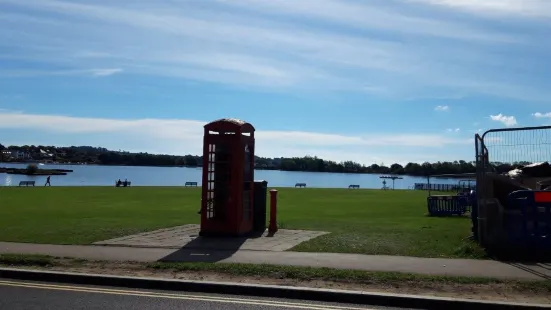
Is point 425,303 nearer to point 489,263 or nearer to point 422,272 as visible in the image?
point 422,272

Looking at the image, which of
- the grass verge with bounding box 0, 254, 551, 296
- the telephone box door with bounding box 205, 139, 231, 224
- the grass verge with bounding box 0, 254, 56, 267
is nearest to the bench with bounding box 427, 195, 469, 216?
the telephone box door with bounding box 205, 139, 231, 224

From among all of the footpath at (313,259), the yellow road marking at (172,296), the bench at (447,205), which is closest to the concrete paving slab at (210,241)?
the footpath at (313,259)

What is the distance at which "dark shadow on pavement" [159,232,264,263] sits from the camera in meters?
11.0

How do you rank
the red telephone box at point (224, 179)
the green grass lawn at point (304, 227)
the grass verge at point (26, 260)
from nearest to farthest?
the grass verge at point (26, 260) → the green grass lawn at point (304, 227) → the red telephone box at point (224, 179)

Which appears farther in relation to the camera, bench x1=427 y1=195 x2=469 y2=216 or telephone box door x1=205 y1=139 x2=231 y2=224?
bench x1=427 y1=195 x2=469 y2=216

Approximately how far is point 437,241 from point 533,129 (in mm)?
3206

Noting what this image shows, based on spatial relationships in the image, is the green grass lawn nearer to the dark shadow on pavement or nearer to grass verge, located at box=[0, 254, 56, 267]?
the dark shadow on pavement

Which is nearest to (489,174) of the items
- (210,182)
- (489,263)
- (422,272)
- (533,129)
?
(533,129)

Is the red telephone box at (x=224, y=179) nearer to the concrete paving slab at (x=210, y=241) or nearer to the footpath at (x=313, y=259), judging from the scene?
the concrete paving slab at (x=210, y=241)

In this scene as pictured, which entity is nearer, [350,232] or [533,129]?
[533,129]

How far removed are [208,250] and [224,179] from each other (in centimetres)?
291

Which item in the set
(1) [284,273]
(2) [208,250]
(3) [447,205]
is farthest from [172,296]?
(3) [447,205]

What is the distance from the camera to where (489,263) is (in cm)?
1043

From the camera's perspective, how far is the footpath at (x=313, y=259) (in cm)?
964
